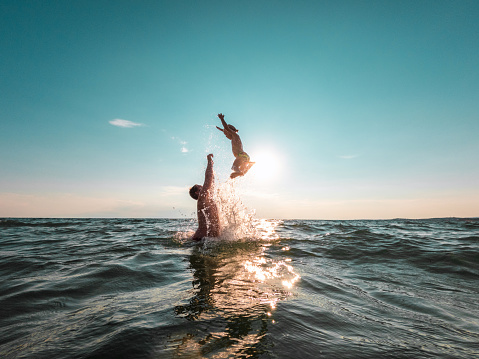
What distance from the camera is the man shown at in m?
7.82

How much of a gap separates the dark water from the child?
3.71 meters

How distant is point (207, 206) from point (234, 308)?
5.23 meters

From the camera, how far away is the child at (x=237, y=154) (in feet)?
28.8

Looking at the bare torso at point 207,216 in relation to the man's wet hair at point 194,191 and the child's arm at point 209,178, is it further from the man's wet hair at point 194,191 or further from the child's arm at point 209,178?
the man's wet hair at point 194,191

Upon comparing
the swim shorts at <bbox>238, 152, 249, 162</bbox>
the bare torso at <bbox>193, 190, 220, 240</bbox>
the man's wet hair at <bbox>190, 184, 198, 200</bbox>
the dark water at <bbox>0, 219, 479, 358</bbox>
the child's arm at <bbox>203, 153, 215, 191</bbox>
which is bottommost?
the dark water at <bbox>0, 219, 479, 358</bbox>

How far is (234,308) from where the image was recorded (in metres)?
2.80

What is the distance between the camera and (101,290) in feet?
12.3

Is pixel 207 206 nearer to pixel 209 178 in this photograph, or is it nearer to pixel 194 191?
pixel 194 191

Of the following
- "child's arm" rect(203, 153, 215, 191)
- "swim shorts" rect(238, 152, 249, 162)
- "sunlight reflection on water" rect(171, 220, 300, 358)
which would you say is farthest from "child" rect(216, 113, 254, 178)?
"sunlight reflection on water" rect(171, 220, 300, 358)

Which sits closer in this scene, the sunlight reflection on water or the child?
the sunlight reflection on water

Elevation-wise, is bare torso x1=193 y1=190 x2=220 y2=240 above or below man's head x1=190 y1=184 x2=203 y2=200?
below

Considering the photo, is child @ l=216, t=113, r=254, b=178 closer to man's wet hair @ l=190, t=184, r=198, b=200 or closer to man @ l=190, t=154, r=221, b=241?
man @ l=190, t=154, r=221, b=241

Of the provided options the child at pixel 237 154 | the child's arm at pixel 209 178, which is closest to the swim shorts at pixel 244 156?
the child at pixel 237 154

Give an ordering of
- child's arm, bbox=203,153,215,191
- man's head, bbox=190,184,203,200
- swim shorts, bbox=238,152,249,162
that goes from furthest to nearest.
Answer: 1. swim shorts, bbox=238,152,249,162
2. man's head, bbox=190,184,203,200
3. child's arm, bbox=203,153,215,191
